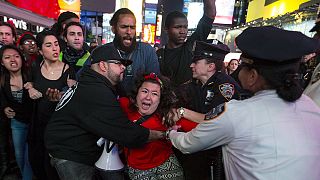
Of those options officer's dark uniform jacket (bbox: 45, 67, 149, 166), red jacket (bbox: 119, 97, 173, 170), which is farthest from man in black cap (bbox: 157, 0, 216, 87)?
officer's dark uniform jacket (bbox: 45, 67, 149, 166)

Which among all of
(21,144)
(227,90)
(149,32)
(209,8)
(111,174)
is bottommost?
(21,144)

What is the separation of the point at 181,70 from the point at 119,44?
0.85 meters

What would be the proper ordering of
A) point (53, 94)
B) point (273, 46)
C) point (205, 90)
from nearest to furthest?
1. point (273, 46)
2. point (205, 90)
3. point (53, 94)

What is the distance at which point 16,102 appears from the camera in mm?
3312

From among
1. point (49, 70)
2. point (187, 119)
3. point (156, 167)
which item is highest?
point (49, 70)

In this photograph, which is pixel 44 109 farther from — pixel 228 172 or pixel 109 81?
pixel 228 172

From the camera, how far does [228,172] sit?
1615 millimetres

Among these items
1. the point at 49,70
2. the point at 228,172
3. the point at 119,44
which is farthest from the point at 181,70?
the point at 228,172

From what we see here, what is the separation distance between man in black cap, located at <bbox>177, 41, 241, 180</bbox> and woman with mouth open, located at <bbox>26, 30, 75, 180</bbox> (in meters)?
1.43

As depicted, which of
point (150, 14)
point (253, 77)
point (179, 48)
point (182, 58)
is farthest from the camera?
point (150, 14)

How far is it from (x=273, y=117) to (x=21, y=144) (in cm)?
312

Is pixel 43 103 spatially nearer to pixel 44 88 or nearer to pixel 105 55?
pixel 44 88

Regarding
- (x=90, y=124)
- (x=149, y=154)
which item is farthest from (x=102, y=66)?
(x=149, y=154)

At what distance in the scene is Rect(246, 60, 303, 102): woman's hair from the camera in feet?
4.48
